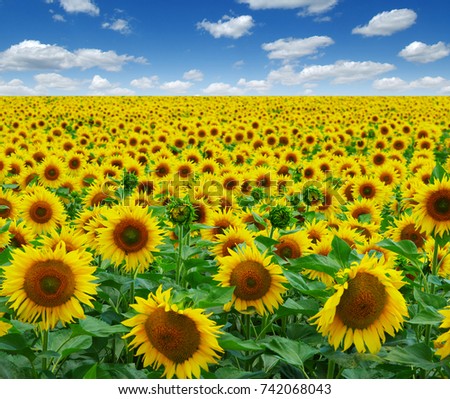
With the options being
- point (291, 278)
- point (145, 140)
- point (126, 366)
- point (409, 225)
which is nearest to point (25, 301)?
point (126, 366)

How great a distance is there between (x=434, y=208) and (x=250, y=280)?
1.46 metres

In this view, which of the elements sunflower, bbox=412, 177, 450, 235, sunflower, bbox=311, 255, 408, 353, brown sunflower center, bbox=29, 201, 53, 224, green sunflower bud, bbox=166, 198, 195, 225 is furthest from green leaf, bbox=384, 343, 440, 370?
brown sunflower center, bbox=29, 201, 53, 224

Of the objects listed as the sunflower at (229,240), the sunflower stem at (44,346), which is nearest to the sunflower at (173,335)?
the sunflower stem at (44,346)

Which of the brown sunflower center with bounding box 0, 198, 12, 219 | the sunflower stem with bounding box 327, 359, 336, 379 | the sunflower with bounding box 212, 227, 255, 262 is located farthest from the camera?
the brown sunflower center with bounding box 0, 198, 12, 219

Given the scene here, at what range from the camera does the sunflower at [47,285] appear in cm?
258

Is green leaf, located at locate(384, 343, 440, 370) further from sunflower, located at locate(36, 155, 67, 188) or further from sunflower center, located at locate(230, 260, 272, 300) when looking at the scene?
sunflower, located at locate(36, 155, 67, 188)

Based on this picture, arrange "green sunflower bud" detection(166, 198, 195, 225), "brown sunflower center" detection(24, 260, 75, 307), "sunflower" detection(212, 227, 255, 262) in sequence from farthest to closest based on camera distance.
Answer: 1. "sunflower" detection(212, 227, 255, 262)
2. "green sunflower bud" detection(166, 198, 195, 225)
3. "brown sunflower center" detection(24, 260, 75, 307)

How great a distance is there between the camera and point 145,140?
41.4ft

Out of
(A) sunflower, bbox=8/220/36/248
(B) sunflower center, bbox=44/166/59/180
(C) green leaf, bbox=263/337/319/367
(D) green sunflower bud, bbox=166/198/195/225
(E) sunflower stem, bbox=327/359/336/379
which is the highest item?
(D) green sunflower bud, bbox=166/198/195/225

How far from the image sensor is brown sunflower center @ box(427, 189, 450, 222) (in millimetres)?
3283

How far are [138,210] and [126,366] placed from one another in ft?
3.72

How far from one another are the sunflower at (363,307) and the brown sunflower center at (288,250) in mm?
1123

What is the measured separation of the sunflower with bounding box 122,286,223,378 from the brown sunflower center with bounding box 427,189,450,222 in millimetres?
1883

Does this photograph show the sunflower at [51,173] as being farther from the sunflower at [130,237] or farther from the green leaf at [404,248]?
the green leaf at [404,248]
